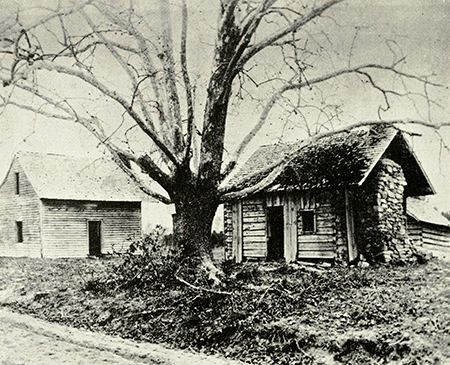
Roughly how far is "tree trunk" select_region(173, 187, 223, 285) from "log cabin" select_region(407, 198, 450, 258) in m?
11.0

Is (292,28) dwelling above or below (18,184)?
above

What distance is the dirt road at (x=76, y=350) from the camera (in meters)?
6.27

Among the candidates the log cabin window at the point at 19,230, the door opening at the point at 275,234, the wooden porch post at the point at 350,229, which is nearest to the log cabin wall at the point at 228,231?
the door opening at the point at 275,234

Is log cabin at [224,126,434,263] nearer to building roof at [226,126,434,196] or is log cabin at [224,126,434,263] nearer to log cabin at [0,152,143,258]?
building roof at [226,126,434,196]

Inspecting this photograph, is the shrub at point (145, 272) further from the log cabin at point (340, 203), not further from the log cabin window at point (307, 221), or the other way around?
the log cabin window at point (307, 221)

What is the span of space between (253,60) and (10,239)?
11.3 m

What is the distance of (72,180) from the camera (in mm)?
22438

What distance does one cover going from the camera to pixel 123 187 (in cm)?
2436

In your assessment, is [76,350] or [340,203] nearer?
[76,350]

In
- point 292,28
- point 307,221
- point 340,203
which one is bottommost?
point 307,221

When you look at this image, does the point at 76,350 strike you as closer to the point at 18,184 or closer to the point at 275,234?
the point at 275,234

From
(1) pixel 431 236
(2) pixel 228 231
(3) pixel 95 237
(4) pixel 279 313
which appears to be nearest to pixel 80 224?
(3) pixel 95 237

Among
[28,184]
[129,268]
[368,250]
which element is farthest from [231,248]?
[28,184]

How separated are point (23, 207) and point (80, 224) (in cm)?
335
